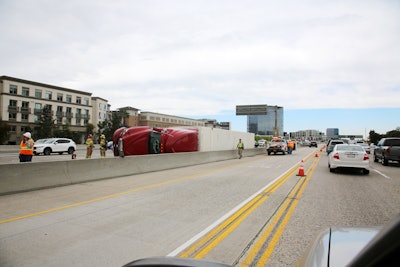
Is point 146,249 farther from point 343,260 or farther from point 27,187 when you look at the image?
point 27,187

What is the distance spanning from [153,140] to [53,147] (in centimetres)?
1412

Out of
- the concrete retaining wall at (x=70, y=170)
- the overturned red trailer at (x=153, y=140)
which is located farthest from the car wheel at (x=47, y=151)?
the concrete retaining wall at (x=70, y=170)

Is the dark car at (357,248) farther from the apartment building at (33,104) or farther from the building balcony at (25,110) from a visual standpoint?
the building balcony at (25,110)

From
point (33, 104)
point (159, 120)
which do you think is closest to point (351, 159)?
point (33, 104)

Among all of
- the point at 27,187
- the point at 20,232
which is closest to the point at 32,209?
the point at 20,232

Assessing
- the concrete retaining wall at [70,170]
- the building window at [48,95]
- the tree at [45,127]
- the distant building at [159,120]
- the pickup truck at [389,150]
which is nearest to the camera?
the concrete retaining wall at [70,170]

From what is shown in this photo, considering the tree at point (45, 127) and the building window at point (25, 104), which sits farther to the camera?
the building window at point (25, 104)

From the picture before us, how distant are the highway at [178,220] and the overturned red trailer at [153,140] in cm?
1081

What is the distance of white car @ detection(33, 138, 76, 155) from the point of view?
29.4m

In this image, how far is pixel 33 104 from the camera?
71.1 meters

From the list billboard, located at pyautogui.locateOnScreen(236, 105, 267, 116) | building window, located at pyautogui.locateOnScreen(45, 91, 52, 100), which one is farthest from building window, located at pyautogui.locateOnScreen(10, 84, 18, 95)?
billboard, located at pyautogui.locateOnScreen(236, 105, 267, 116)

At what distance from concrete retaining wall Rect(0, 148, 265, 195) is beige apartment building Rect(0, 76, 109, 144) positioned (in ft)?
195

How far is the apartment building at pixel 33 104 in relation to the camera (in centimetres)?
6594

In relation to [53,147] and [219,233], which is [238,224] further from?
[53,147]
